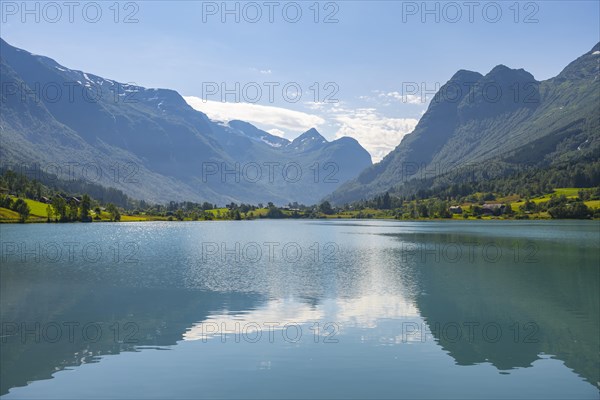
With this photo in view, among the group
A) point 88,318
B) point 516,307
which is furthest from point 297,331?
point 516,307

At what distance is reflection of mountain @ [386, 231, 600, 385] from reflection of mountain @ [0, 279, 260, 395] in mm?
18014

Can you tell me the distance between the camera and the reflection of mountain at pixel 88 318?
28734 mm

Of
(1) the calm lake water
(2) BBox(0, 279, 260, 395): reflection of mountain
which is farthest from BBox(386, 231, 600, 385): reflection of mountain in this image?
(2) BBox(0, 279, 260, 395): reflection of mountain

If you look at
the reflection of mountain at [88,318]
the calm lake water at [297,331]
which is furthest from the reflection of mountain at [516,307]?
the reflection of mountain at [88,318]

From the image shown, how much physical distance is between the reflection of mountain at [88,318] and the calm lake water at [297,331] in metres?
0.12

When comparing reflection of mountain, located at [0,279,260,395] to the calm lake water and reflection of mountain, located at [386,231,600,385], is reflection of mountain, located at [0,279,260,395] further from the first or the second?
reflection of mountain, located at [386,231,600,385]

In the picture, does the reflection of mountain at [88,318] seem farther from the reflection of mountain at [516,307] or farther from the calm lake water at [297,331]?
the reflection of mountain at [516,307]

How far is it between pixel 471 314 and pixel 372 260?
38.3m

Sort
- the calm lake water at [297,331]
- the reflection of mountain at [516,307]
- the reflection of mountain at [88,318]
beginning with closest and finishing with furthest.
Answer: the calm lake water at [297,331] < the reflection of mountain at [88,318] < the reflection of mountain at [516,307]

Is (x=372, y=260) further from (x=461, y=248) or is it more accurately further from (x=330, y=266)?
(x=461, y=248)

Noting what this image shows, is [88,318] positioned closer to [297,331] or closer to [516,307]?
[297,331]

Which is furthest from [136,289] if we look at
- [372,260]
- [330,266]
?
[372,260]

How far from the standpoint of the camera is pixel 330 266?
73438mm

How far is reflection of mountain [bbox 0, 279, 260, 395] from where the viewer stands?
28.7 m
